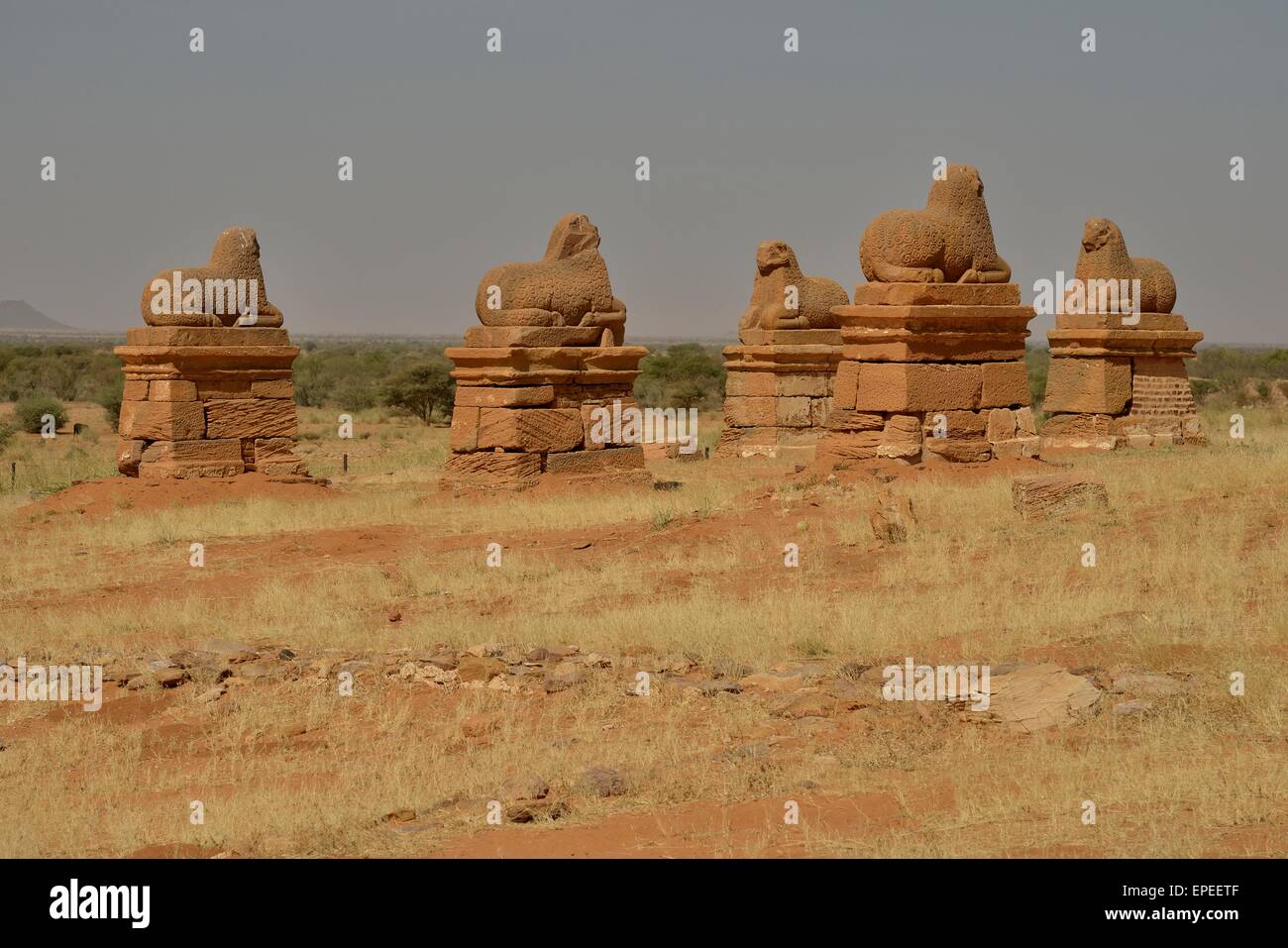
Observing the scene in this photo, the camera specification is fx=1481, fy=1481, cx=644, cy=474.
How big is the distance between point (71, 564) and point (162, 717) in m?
5.59

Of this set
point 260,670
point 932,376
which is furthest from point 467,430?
point 260,670

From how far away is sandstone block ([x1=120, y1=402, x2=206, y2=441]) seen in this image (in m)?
16.6

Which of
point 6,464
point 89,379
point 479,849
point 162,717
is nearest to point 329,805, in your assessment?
point 479,849

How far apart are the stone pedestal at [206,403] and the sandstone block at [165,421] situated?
0.01 meters

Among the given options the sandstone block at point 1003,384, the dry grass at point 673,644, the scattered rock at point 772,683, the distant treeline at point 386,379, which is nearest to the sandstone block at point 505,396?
the dry grass at point 673,644

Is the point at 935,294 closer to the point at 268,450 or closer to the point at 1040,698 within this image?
the point at 268,450

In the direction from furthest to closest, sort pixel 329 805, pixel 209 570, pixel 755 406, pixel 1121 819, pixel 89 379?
pixel 89 379, pixel 755 406, pixel 209 570, pixel 329 805, pixel 1121 819

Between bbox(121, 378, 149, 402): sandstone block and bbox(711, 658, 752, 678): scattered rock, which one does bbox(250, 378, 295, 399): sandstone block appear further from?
bbox(711, 658, 752, 678): scattered rock

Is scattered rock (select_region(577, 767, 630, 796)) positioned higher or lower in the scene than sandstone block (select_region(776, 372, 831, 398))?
lower

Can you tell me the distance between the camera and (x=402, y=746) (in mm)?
7371

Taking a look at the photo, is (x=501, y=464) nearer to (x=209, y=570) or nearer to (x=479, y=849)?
(x=209, y=570)

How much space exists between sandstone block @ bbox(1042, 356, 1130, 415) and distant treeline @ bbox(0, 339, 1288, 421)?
15623mm

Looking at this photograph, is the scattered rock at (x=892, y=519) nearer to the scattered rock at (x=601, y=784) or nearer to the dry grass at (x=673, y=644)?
the dry grass at (x=673, y=644)

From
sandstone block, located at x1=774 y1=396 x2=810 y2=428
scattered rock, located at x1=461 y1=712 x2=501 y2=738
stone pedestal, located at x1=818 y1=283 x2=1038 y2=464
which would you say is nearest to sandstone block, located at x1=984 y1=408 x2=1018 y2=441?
stone pedestal, located at x1=818 y1=283 x2=1038 y2=464
